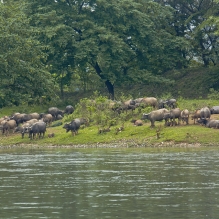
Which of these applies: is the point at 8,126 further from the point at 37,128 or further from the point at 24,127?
the point at 37,128

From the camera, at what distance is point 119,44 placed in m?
63.3

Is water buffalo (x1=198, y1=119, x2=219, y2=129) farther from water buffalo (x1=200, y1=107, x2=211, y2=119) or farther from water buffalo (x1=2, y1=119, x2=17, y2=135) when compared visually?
water buffalo (x1=2, y1=119, x2=17, y2=135)

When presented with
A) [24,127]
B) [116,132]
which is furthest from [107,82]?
[116,132]

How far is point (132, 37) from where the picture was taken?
219 ft

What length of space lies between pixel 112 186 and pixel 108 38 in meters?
39.9

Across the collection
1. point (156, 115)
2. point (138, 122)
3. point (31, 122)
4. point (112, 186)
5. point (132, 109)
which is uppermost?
point (132, 109)

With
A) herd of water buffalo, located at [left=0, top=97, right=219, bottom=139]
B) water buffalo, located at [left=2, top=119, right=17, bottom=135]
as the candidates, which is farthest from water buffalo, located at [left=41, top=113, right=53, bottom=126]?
water buffalo, located at [left=2, top=119, right=17, bottom=135]

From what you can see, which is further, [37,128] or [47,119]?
[47,119]

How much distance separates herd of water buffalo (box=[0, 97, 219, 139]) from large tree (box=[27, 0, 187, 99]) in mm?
8054

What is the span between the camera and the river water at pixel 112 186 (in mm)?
18625

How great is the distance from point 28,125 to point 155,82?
64.1ft

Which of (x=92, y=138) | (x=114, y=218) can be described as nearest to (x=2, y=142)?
(x=92, y=138)

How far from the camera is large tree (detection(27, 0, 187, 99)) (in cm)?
6277

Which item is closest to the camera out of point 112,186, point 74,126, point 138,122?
point 112,186
